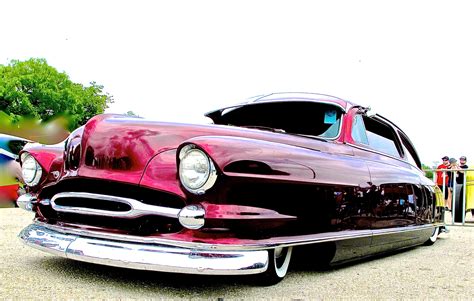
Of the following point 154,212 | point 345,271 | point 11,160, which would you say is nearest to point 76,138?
point 154,212

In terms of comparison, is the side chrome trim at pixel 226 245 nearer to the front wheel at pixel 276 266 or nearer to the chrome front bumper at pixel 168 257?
the chrome front bumper at pixel 168 257

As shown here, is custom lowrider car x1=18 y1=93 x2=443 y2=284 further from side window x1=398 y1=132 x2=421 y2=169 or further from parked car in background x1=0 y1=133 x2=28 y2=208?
parked car in background x1=0 y1=133 x2=28 y2=208

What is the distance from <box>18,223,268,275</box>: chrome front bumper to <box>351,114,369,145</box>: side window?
1.76 meters

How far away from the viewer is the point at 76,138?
10.3ft

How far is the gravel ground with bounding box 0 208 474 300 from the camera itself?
2621 mm

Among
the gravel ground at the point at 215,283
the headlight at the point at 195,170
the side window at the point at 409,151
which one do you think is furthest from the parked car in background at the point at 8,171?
the headlight at the point at 195,170

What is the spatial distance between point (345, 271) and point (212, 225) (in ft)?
4.77

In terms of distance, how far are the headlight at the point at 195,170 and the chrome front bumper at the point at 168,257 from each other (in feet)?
1.05

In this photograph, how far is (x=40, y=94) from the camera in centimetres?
3309

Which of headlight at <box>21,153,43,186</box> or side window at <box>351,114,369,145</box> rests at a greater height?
side window at <box>351,114,369,145</box>

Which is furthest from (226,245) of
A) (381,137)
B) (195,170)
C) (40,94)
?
(40,94)

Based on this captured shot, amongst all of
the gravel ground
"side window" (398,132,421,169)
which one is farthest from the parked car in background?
"side window" (398,132,421,169)

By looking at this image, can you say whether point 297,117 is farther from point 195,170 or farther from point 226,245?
point 226,245

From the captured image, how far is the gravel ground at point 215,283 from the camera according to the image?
2.62m
